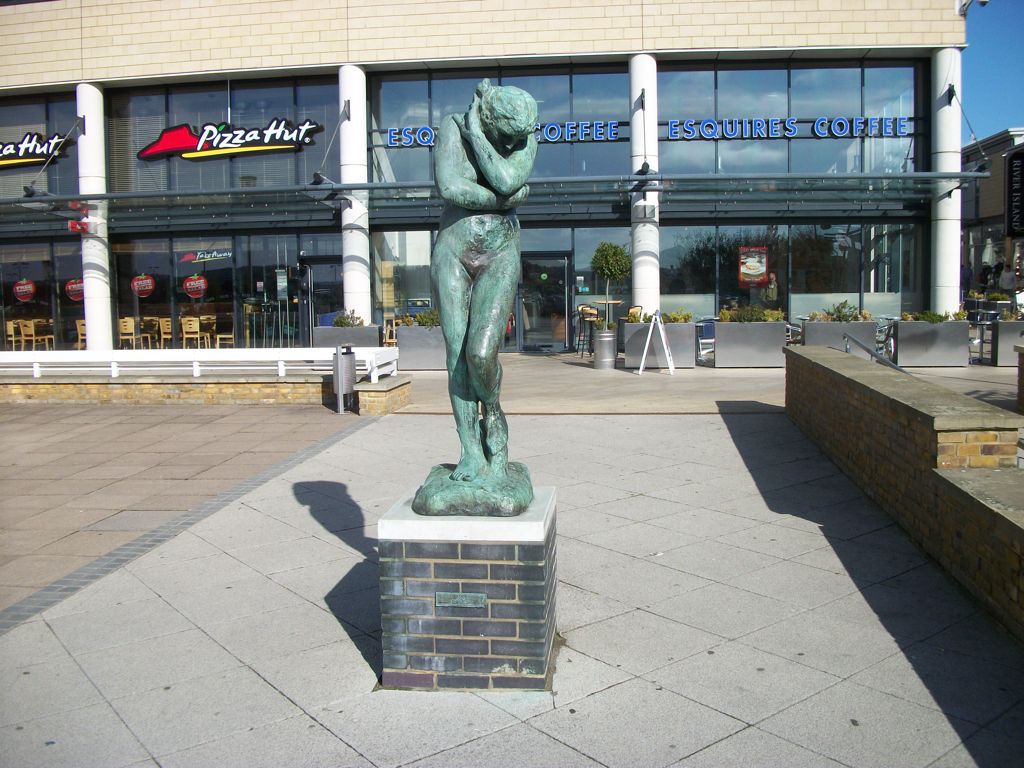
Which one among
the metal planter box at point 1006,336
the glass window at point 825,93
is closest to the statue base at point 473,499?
the metal planter box at point 1006,336

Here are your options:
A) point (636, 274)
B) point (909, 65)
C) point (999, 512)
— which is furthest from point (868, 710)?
point (909, 65)

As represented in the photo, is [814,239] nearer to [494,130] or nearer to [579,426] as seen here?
[579,426]

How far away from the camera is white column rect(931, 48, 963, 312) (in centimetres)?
1988

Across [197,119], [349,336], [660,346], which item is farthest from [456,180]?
[197,119]

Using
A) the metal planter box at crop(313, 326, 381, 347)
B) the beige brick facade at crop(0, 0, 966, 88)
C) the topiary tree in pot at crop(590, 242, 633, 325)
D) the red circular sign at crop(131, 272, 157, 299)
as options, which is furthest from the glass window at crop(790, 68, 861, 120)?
the red circular sign at crop(131, 272, 157, 299)

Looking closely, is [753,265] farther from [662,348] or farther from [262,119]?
[262,119]

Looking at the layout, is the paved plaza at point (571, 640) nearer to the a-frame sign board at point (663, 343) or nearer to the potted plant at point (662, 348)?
the a-frame sign board at point (663, 343)

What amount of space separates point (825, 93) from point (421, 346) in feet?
35.3

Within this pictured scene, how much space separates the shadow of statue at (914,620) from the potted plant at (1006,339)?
10195mm

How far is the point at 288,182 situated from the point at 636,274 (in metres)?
8.32

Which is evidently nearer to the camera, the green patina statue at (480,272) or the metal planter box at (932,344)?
the green patina statue at (480,272)

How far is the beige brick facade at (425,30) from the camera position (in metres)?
19.8

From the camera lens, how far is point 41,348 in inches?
900

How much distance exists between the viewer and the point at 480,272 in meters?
4.48
